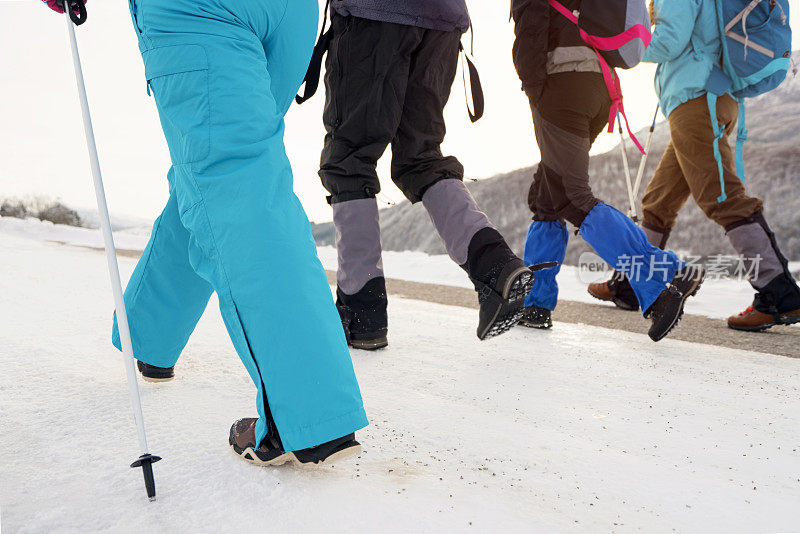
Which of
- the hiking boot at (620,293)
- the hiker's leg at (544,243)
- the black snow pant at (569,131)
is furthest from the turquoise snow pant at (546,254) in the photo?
the hiking boot at (620,293)

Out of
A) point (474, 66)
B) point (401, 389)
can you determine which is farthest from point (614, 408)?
point (474, 66)

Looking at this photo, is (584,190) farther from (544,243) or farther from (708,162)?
(708,162)

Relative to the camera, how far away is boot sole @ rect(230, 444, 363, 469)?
38.7 inches

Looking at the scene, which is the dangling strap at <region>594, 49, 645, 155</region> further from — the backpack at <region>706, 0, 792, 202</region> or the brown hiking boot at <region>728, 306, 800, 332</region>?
the brown hiking boot at <region>728, 306, 800, 332</region>

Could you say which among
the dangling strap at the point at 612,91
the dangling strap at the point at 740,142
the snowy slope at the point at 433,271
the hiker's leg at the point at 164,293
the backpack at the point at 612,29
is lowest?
the snowy slope at the point at 433,271

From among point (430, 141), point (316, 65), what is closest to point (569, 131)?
point (430, 141)

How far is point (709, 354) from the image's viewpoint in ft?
7.59

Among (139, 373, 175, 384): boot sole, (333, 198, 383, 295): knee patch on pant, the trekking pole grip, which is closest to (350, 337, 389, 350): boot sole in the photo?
(333, 198, 383, 295): knee patch on pant

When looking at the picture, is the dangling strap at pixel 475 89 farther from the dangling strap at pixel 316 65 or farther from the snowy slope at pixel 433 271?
the snowy slope at pixel 433 271

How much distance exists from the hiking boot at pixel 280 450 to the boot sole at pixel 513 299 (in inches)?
33.8

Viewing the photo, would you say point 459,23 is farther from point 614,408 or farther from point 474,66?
point 614,408

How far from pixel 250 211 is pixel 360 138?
3.48 ft

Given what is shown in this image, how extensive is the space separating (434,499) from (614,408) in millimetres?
791

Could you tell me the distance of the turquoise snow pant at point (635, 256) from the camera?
2320 mm
